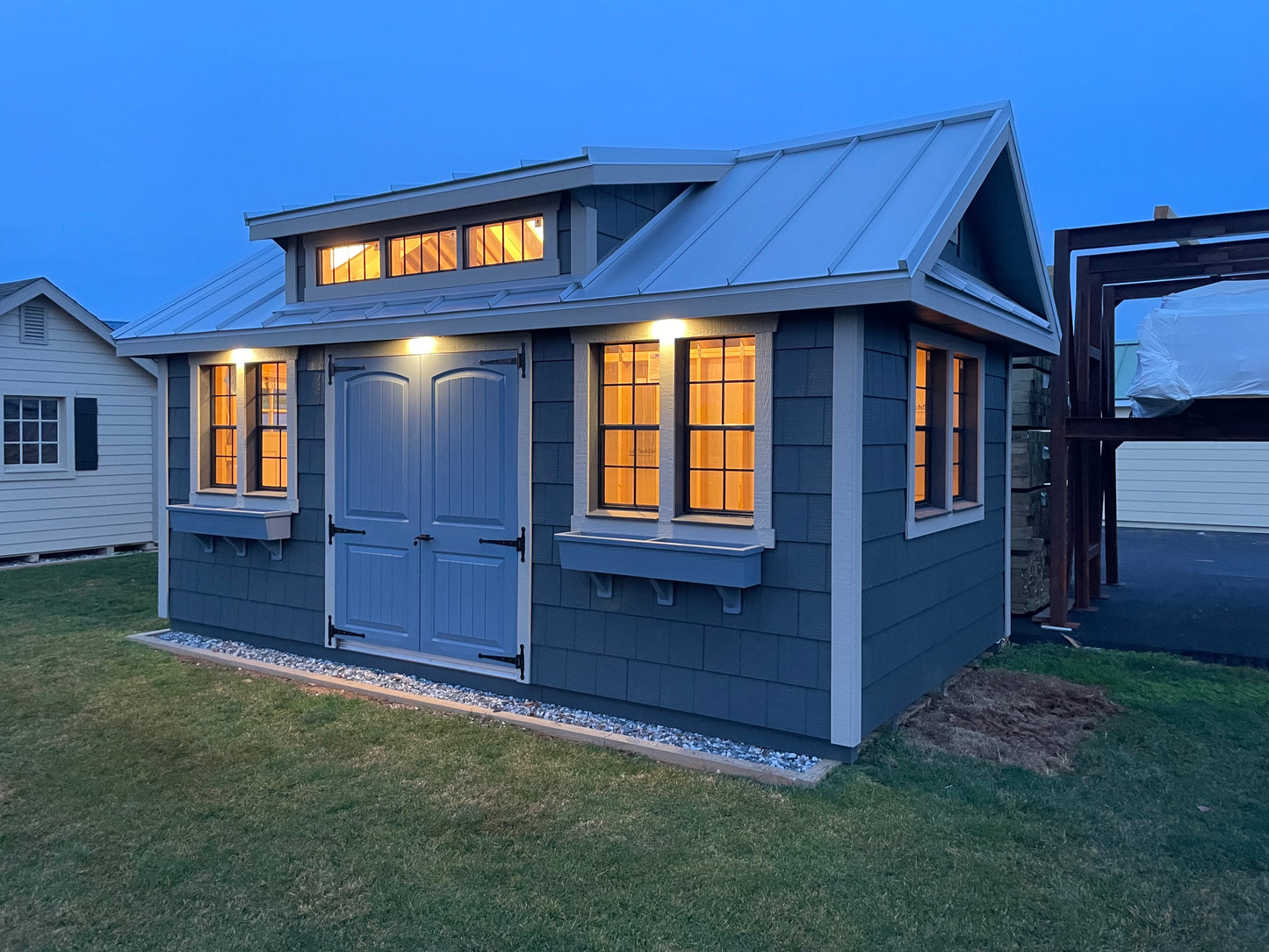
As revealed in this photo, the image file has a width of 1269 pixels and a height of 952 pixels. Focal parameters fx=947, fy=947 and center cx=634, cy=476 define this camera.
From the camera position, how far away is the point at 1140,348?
305 inches

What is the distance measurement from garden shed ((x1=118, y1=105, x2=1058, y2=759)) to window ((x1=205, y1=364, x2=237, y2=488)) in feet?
0.09

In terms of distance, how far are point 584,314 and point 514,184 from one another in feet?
3.64

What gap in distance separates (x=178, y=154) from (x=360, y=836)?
203m

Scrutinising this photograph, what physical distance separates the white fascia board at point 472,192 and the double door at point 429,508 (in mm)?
976

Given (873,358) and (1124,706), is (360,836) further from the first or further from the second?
(1124,706)

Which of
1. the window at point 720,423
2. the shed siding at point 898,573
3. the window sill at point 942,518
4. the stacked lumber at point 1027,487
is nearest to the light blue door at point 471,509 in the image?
the window at point 720,423

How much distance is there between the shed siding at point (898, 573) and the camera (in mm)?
5004

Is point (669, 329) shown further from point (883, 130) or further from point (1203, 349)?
point (1203, 349)

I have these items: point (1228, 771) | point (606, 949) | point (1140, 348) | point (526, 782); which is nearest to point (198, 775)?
point (526, 782)

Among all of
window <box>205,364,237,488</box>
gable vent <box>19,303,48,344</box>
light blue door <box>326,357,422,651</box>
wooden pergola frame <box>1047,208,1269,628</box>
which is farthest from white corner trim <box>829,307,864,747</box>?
gable vent <box>19,303,48,344</box>

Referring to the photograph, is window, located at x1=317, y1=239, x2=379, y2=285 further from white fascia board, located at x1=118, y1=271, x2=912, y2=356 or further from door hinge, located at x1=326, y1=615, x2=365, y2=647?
door hinge, located at x1=326, y1=615, x2=365, y2=647

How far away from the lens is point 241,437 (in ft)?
24.2

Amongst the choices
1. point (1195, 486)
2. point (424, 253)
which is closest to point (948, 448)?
point (424, 253)

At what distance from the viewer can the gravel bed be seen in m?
5.09
